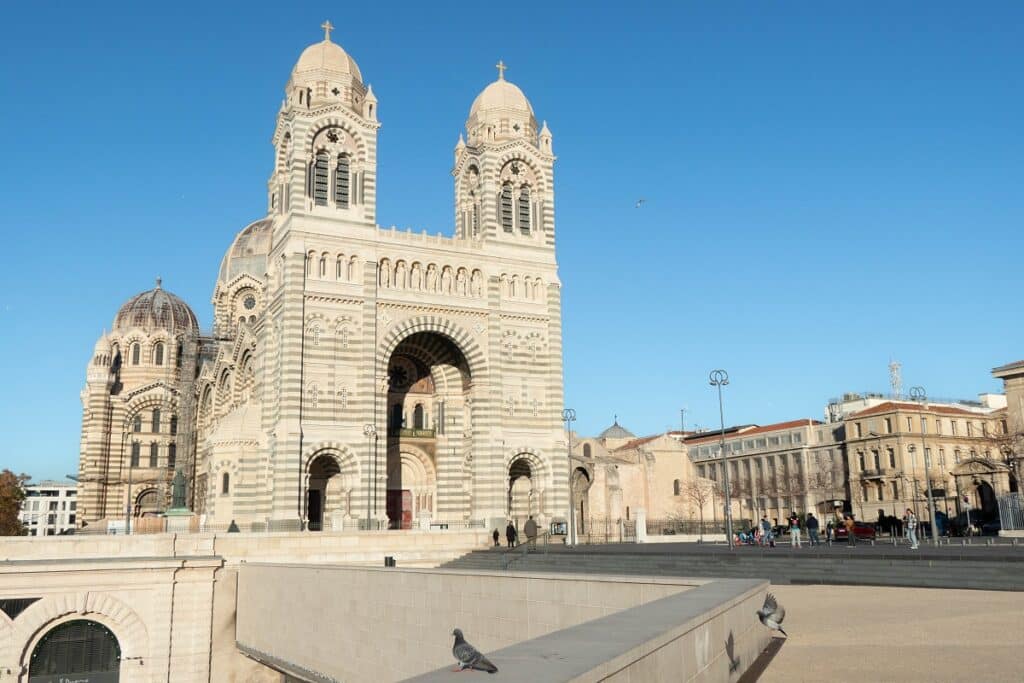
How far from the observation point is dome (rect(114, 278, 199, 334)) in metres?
69.7

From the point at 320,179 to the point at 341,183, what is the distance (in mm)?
1113

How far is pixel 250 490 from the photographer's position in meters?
42.5

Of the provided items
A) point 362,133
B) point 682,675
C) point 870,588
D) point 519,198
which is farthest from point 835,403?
point 682,675

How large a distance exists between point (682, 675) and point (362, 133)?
40.8 meters

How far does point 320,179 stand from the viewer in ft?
145

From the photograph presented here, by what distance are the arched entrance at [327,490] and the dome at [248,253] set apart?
919 inches

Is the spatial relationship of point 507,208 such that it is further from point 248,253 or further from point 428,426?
point 248,253

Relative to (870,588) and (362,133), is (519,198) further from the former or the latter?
(870,588)

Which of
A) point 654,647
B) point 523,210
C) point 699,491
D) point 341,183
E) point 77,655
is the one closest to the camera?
point 654,647

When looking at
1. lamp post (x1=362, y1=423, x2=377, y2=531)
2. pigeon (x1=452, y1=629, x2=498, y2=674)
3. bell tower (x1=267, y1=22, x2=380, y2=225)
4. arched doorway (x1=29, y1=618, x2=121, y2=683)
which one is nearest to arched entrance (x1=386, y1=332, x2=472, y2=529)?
lamp post (x1=362, y1=423, x2=377, y2=531)

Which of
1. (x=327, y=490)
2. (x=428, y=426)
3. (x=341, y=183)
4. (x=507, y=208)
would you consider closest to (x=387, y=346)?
(x=428, y=426)

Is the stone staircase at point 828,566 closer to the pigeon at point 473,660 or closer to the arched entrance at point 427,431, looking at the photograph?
the pigeon at point 473,660

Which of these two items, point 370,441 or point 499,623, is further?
point 370,441

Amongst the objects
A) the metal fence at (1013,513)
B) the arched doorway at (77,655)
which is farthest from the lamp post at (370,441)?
the metal fence at (1013,513)
